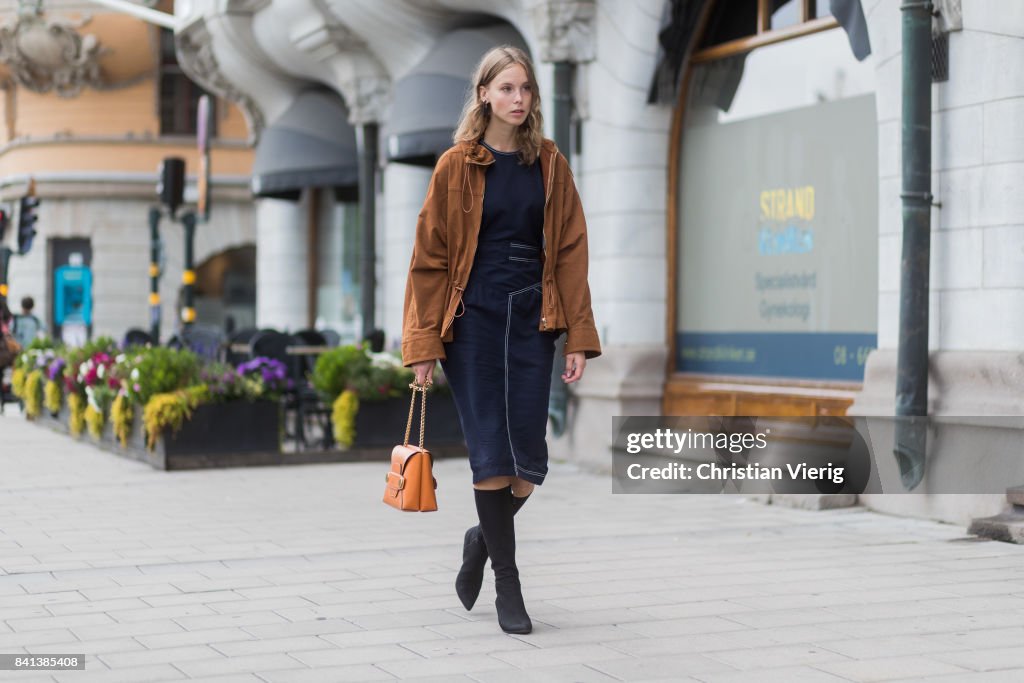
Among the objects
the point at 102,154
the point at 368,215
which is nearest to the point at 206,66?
the point at 368,215

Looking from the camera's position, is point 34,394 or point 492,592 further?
point 34,394

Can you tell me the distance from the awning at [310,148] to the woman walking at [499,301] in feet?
44.7

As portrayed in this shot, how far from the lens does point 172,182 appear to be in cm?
2050

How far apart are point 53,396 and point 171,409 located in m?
5.10

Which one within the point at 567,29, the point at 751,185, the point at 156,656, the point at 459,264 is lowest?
the point at 156,656

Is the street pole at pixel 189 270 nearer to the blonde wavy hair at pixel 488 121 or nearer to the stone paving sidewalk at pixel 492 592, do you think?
the stone paving sidewalk at pixel 492 592

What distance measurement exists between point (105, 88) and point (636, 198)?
26.5 m

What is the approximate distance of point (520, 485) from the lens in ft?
18.9

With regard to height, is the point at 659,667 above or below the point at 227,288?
below

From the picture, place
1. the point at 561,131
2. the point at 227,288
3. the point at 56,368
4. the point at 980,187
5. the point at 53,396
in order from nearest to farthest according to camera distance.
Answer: the point at 980,187 → the point at 561,131 → the point at 56,368 → the point at 53,396 → the point at 227,288

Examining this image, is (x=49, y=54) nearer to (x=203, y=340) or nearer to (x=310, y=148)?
(x=310, y=148)

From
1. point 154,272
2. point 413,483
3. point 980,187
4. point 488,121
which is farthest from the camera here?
point 154,272

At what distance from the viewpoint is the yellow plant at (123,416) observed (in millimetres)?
12820

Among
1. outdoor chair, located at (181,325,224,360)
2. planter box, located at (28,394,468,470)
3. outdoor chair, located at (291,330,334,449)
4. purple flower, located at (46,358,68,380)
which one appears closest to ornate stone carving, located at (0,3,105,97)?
outdoor chair, located at (181,325,224,360)
